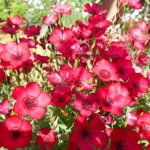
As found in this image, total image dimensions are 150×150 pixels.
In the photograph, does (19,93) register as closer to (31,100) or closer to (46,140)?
(31,100)

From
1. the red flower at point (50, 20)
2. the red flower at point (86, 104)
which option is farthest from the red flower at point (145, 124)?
the red flower at point (50, 20)

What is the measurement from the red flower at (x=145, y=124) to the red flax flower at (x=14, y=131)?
515 millimetres

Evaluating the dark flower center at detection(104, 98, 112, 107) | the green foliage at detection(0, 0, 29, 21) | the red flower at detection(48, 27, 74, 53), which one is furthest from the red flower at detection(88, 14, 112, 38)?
the green foliage at detection(0, 0, 29, 21)

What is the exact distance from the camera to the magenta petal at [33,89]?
186 cm

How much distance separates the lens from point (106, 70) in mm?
1828

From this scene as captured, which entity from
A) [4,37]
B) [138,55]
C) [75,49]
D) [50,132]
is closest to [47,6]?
[4,37]

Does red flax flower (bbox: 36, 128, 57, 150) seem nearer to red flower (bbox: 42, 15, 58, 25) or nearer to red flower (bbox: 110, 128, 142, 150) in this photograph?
red flower (bbox: 110, 128, 142, 150)

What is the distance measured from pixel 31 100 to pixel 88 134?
33 centimetres

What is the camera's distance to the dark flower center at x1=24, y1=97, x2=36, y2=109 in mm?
1808

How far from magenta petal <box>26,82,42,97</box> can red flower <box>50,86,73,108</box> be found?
0.28 ft

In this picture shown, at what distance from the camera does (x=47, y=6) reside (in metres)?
6.43

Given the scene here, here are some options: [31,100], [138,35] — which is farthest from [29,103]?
[138,35]

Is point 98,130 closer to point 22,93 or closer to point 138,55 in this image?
point 22,93

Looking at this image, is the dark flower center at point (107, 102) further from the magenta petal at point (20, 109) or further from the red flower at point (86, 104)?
the magenta petal at point (20, 109)
